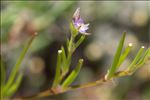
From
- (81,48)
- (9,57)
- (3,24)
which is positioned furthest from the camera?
(81,48)

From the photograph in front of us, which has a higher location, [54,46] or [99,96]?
[54,46]

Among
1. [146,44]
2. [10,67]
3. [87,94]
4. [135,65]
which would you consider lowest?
[87,94]

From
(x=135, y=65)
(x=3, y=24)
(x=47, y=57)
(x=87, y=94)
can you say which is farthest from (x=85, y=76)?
(x=135, y=65)

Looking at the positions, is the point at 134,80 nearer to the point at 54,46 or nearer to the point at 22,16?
the point at 54,46

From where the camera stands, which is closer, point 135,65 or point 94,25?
point 135,65

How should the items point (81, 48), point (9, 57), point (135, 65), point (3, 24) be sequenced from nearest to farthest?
point (135, 65), point (3, 24), point (9, 57), point (81, 48)

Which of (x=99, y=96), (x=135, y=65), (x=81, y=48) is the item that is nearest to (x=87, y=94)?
(x=99, y=96)
